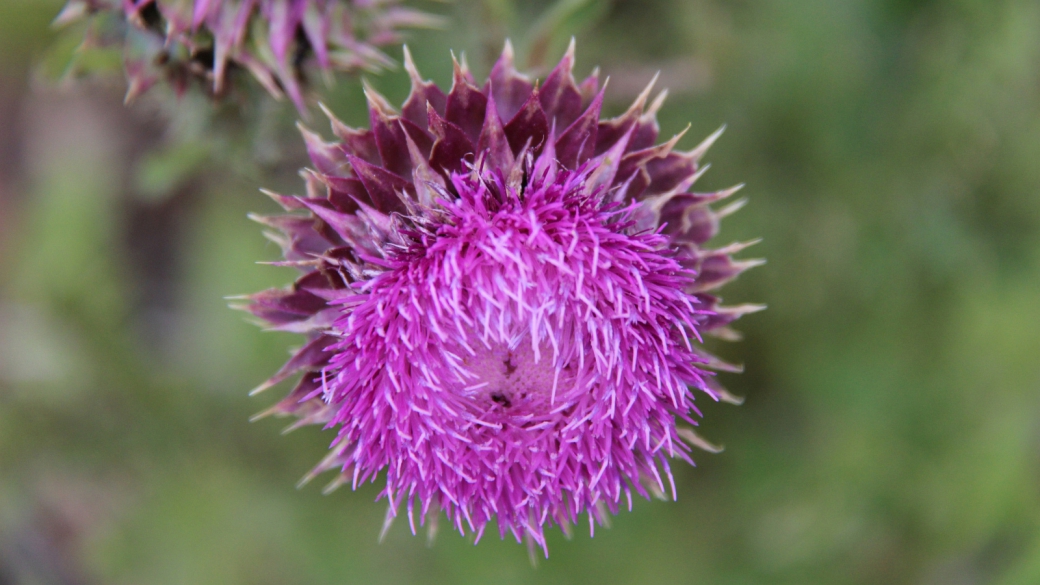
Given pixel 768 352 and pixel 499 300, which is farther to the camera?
pixel 768 352

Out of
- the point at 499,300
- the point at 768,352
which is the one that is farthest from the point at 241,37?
the point at 768,352

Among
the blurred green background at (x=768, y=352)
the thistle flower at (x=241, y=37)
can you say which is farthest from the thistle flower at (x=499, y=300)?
the blurred green background at (x=768, y=352)

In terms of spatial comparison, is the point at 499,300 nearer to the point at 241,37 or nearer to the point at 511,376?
the point at 511,376

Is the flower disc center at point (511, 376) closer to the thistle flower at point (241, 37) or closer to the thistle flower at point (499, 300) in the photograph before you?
the thistle flower at point (499, 300)

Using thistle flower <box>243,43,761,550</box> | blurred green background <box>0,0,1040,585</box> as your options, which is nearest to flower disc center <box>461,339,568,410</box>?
thistle flower <box>243,43,761,550</box>

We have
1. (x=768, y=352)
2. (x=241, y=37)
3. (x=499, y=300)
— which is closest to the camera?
(x=499, y=300)

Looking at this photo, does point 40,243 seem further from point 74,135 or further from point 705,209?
point 705,209

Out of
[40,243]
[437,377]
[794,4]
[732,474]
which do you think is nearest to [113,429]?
[40,243]
